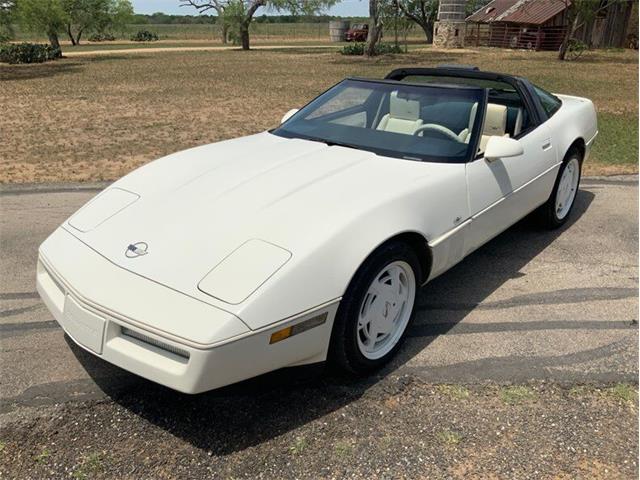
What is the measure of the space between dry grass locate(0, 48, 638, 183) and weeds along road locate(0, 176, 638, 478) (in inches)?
159

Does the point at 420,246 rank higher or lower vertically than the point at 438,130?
lower

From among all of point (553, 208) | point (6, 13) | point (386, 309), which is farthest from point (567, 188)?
point (6, 13)

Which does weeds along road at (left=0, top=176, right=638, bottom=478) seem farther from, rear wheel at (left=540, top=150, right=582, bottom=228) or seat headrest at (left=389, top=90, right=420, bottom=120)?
seat headrest at (left=389, top=90, right=420, bottom=120)

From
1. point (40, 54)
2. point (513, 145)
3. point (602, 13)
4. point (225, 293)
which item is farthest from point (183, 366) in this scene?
point (602, 13)

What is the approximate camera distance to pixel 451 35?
129 ft

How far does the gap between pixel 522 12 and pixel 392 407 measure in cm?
4275

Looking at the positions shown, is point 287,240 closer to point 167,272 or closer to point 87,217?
point 167,272

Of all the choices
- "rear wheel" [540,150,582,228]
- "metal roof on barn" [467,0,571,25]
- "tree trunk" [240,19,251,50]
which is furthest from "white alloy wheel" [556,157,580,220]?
"tree trunk" [240,19,251,50]

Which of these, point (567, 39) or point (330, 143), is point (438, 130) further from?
point (567, 39)

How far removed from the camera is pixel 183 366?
2.16 metres

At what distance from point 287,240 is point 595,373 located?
5.93 feet

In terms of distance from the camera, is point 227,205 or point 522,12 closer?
point 227,205

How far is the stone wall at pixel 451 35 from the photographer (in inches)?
1542

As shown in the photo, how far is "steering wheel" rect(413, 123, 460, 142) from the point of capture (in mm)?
3533
